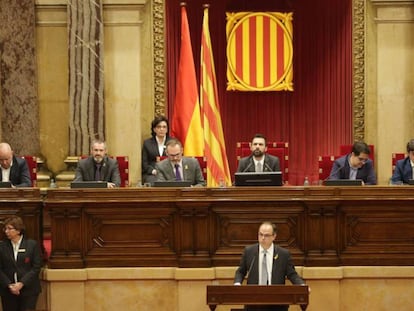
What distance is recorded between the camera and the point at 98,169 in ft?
26.1

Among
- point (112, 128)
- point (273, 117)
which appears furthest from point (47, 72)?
point (273, 117)

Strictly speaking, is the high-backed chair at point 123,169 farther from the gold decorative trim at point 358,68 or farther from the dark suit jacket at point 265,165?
the gold decorative trim at point 358,68

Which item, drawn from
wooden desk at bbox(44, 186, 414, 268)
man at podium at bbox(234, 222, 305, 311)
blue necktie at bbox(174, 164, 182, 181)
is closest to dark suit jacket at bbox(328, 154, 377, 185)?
wooden desk at bbox(44, 186, 414, 268)

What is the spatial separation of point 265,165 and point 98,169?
1.53 metres

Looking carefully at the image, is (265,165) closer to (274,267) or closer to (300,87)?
(274,267)

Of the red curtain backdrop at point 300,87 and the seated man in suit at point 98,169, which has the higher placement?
the red curtain backdrop at point 300,87

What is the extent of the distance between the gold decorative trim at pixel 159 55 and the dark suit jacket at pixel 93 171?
2.00m

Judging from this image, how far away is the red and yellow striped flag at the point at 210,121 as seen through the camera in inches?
361

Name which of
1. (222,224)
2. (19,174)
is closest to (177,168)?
(222,224)

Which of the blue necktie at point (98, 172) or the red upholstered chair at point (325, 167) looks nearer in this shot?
the blue necktie at point (98, 172)

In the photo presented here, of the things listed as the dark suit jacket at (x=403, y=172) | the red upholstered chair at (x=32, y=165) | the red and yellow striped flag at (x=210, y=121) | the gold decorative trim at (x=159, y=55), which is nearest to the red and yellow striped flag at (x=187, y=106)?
the red and yellow striped flag at (x=210, y=121)

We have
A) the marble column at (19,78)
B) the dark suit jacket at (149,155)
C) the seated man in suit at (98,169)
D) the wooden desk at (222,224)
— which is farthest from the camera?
the marble column at (19,78)

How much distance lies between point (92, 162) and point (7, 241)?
1400 millimetres

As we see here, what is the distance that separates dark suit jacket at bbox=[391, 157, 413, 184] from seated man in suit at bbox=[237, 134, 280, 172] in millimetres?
1075
